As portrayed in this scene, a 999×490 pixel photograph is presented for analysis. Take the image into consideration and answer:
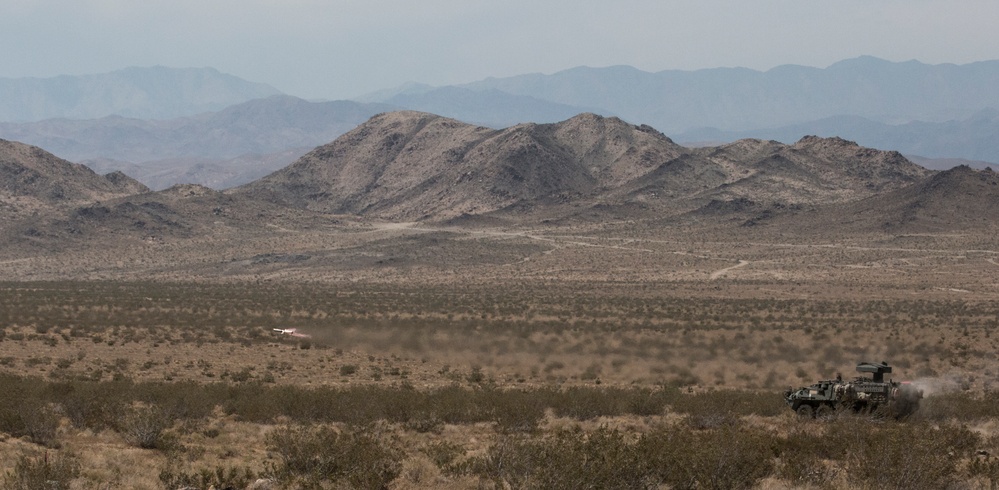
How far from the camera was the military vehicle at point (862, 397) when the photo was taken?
23.5 meters

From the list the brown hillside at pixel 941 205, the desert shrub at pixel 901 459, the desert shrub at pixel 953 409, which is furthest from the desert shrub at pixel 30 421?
the brown hillside at pixel 941 205

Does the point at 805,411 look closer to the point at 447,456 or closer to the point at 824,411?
the point at 824,411

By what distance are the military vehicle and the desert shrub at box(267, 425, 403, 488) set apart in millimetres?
11630

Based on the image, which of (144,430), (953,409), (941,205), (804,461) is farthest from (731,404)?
(941,205)

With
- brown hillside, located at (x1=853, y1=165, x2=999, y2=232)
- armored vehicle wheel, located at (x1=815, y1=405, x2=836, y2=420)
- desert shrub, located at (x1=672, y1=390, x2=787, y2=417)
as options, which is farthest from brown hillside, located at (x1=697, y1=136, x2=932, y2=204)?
armored vehicle wheel, located at (x1=815, y1=405, x2=836, y2=420)

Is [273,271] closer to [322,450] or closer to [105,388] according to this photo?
[105,388]

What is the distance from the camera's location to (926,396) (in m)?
26.1

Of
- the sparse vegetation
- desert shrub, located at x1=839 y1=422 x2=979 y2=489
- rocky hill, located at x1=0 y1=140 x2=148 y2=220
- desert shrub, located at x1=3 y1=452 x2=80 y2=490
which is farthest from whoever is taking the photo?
rocky hill, located at x1=0 y1=140 x2=148 y2=220

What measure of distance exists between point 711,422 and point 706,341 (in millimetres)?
19167

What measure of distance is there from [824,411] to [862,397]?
3.42ft

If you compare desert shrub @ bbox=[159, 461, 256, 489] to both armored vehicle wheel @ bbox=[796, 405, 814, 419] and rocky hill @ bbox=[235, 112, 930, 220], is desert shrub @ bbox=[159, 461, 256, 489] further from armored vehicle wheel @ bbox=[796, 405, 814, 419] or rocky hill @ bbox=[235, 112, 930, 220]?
rocky hill @ bbox=[235, 112, 930, 220]

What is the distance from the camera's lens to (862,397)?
2356 cm

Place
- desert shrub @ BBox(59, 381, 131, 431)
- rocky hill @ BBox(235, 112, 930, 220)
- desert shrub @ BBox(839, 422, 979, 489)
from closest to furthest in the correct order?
desert shrub @ BBox(839, 422, 979, 489) → desert shrub @ BBox(59, 381, 131, 431) → rocky hill @ BBox(235, 112, 930, 220)

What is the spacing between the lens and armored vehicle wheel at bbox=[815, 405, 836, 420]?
23.6 meters
